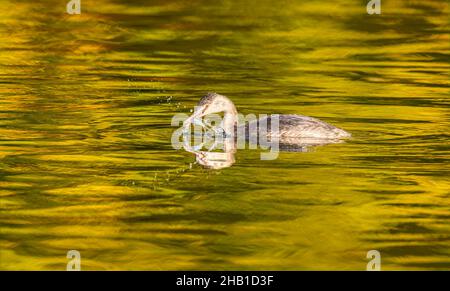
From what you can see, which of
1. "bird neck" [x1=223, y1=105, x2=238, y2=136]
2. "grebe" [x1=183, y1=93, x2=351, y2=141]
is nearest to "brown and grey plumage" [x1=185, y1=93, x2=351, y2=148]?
"grebe" [x1=183, y1=93, x2=351, y2=141]

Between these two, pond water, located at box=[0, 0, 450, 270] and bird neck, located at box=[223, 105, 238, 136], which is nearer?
pond water, located at box=[0, 0, 450, 270]

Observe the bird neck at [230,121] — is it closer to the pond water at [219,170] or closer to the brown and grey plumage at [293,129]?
the brown and grey plumage at [293,129]

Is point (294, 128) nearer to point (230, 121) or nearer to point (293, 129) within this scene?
point (293, 129)

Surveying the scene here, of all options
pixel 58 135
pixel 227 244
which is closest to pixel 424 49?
pixel 58 135

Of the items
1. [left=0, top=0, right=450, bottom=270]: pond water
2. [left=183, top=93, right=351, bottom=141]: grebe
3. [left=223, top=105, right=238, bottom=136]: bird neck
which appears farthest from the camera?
[left=223, top=105, right=238, bottom=136]: bird neck

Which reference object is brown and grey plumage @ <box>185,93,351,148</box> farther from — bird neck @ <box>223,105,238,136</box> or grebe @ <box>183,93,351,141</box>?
bird neck @ <box>223,105,238,136</box>

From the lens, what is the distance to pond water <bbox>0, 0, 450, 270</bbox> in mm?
10352

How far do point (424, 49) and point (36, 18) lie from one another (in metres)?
8.04

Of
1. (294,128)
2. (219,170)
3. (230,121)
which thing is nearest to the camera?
(219,170)

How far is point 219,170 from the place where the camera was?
42.7ft

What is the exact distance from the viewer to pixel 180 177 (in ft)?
41.4

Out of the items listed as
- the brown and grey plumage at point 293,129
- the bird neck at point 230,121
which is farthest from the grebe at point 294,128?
the bird neck at point 230,121

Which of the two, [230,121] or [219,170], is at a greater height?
[230,121]

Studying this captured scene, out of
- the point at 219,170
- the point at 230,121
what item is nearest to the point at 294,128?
the point at 230,121
